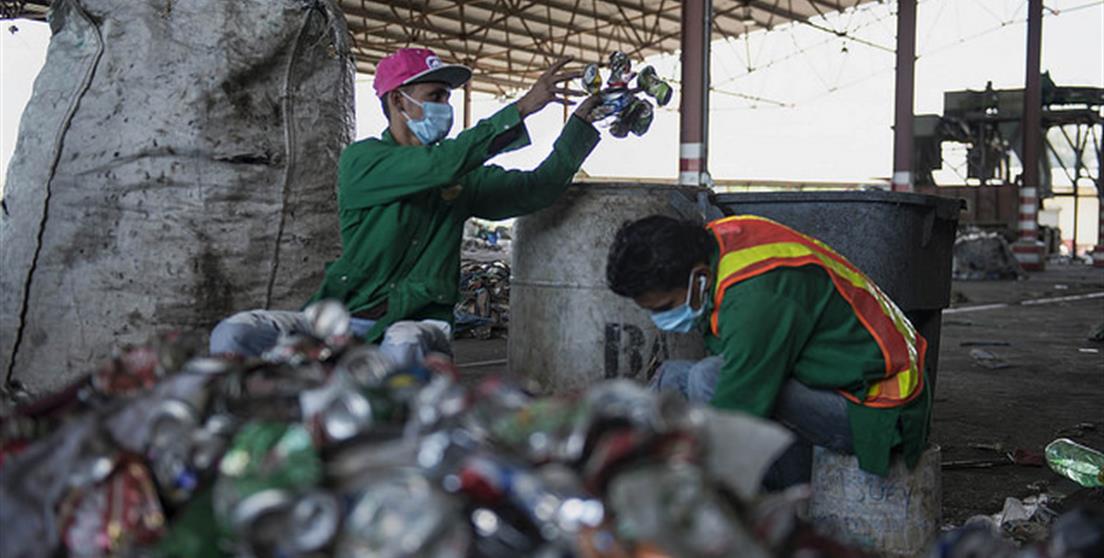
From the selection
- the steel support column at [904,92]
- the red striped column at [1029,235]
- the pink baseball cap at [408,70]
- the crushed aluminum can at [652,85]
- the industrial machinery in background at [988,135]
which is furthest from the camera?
the red striped column at [1029,235]

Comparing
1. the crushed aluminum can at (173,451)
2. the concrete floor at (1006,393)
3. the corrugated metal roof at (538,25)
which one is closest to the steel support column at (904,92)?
the corrugated metal roof at (538,25)

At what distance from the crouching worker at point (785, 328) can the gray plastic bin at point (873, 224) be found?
2.42ft

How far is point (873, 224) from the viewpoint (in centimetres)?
302

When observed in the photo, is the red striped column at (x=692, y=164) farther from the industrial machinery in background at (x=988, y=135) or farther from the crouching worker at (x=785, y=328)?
the crouching worker at (x=785, y=328)

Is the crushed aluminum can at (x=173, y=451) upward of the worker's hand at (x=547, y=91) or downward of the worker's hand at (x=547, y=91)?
downward

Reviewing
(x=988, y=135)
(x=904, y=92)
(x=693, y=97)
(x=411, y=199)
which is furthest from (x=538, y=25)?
(x=411, y=199)

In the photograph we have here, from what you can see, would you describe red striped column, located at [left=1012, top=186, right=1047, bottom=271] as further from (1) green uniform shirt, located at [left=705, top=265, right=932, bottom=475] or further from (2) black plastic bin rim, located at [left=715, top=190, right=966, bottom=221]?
(1) green uniform shirt, located at [left=705, top=265, right=932, bottom=475]

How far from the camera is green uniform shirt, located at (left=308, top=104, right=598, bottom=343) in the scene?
2.53 meters

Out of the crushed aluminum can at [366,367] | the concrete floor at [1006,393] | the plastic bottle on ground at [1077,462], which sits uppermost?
the crushed aluminum can at [366,367]

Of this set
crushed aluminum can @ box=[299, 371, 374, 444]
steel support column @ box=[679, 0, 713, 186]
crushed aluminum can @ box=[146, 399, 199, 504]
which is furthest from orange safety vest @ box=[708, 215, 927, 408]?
steel support column @ box=[679, 0, 713, 186]

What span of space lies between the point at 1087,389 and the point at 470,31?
15764 mm

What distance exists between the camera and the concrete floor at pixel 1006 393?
3.12m

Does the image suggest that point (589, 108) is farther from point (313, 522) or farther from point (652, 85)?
point (313, 522)

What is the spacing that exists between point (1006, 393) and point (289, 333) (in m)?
3.64
